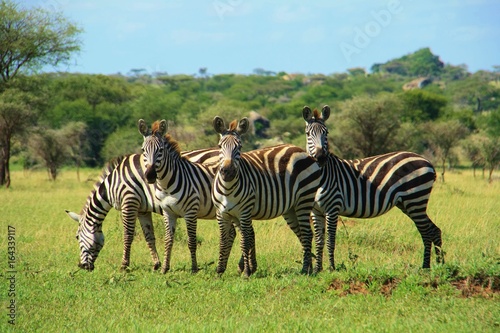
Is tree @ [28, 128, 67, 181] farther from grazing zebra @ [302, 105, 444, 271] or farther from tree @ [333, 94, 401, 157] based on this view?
grazing zebra @ [302, 105, 444, 271]

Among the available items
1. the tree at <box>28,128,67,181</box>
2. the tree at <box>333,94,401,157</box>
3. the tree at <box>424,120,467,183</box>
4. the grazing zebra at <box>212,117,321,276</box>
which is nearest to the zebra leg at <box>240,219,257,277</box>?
the grazing zebra at <box>212,117,321,276</box>

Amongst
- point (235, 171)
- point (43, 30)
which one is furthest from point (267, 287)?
point (43, 30)

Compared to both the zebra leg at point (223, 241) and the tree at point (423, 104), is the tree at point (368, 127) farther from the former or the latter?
the tree at point (423, 104)

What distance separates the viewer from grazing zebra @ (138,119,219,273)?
8.88 m

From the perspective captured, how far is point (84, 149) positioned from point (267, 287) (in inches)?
1409

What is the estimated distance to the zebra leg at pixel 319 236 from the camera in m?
8.82

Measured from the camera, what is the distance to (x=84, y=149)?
137 feet

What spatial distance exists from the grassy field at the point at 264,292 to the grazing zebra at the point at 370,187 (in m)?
0.78

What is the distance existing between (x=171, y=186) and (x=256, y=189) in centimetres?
121

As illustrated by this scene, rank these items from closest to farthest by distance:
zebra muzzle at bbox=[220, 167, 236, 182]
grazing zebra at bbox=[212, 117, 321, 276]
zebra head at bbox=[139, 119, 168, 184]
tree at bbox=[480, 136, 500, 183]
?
zebra muzzle at bbox=[220, 167, 236, 182] → grazing zebra at bbox=[212, 117, 321, 276] → zebra head at bbox=[139, 119, 168, 184] → tree at bbox=[480, 136, 500, 183]

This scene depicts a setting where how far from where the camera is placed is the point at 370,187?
9.39 m

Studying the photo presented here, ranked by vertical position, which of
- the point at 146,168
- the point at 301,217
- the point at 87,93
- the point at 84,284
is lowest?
the point at 84,284

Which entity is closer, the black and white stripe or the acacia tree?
the black and white stripe

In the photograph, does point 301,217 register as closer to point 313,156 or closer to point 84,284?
point 313,156
